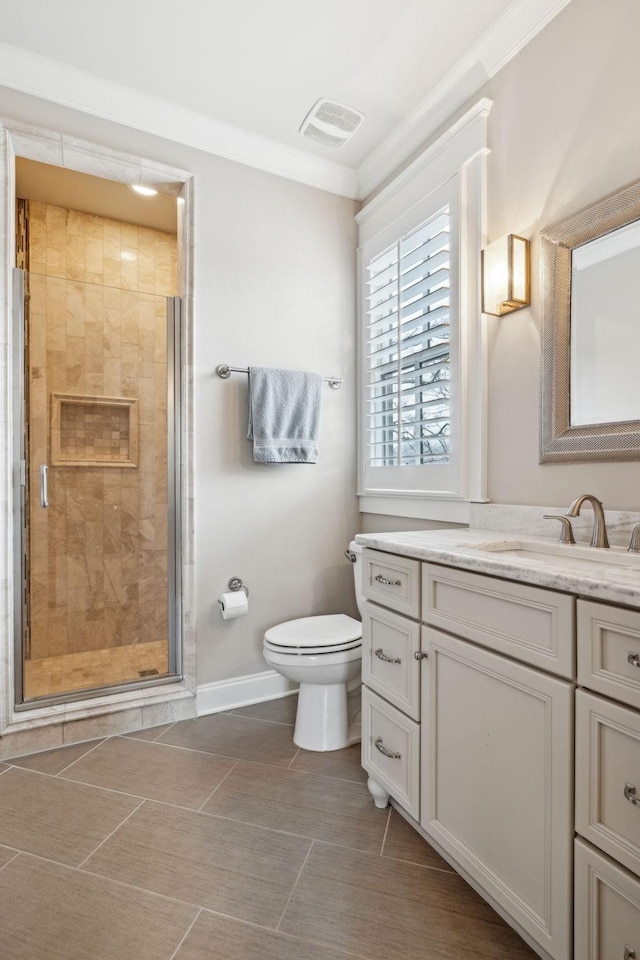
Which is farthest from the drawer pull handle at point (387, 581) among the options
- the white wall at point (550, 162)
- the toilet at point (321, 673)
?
the white wall at point (550, 162)

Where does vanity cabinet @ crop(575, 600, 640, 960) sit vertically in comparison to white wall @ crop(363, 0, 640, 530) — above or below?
below

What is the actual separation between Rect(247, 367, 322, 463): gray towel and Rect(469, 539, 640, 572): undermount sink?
1.17 metres

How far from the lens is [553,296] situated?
1.61m


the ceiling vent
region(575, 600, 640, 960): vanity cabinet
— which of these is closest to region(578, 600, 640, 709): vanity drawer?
region(575, 600, 640, 960): vanity cabinet

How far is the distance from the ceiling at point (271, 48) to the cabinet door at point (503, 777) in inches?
80.0

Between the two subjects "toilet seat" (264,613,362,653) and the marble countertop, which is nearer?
the marble countertop

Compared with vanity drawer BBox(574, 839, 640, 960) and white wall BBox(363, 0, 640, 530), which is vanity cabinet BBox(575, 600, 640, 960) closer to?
vanity drawer BBox(574, 839, 640, 960)

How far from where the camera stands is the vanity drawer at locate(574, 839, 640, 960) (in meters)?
0.85

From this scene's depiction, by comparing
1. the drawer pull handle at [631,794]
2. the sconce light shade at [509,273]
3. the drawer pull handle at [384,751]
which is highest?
the sconce light shade at [509,273]

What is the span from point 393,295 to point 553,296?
904 millimetres

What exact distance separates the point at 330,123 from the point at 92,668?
8.77 feet

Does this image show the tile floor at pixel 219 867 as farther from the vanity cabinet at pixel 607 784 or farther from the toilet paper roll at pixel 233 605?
the toilet paper roll at pixel 233 605

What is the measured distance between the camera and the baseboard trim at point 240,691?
90.5 inches

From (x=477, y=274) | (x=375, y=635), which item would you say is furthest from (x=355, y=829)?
(x=477, y=274)
